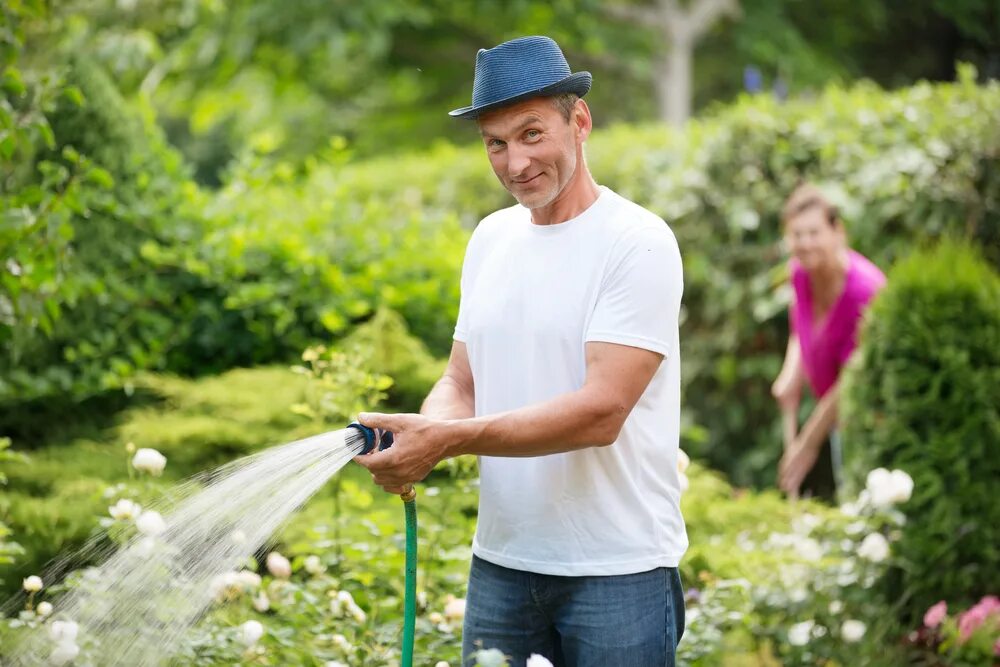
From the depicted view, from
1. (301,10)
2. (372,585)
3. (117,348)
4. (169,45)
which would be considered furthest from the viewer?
(169,45)

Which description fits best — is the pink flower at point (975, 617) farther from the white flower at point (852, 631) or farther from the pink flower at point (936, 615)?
the white flower at point (852, 631)

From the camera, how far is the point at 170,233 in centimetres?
514

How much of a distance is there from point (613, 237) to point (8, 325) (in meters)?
2.12

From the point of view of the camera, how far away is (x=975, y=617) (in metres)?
3.74

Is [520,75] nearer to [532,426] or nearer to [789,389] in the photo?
[532,426]

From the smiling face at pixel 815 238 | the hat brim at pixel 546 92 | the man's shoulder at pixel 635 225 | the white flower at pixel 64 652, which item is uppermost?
the hat brim at pixel 546 92

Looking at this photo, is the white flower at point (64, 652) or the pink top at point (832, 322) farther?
the pink top at point (832, 322)

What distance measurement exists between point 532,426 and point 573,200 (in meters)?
0.50

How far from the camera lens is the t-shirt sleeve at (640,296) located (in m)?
2.28

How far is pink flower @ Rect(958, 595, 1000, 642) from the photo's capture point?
12.1ft

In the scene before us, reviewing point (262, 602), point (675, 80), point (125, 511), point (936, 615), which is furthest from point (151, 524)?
point (675, 80)

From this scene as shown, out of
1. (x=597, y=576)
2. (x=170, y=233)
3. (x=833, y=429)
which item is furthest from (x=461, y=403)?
(x=833, y=429)

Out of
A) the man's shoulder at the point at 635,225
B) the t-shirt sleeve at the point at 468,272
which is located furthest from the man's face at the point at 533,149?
the t-shirt sleeve at the point at 468,272

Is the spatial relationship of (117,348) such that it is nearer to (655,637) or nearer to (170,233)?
(170,233)
